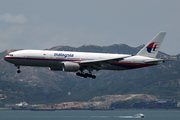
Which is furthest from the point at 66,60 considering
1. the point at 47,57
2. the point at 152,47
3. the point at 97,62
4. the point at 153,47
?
the point at 153,47

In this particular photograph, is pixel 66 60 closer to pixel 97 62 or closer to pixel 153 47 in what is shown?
pixel 97 62

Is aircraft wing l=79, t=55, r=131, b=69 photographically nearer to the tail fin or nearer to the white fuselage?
the white fuselage

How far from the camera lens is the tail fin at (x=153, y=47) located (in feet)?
269

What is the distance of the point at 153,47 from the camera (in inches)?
3265

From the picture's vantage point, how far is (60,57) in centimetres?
6900

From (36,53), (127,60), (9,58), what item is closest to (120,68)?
(127,60)

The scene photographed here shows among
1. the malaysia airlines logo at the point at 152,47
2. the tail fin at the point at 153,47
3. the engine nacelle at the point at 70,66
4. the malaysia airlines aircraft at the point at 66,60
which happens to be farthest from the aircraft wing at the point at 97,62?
the malaysia airlines logo at the point at 152,47

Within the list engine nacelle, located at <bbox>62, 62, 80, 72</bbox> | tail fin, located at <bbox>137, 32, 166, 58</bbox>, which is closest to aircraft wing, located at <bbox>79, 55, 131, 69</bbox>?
engine nacelle, located at <bbox>62, 62, 80, 72</bbox>

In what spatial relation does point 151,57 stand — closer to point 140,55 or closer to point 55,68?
point 140,55

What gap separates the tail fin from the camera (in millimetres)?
82125

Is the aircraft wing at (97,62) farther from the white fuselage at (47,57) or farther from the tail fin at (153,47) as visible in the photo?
the tail fin at (153,47)

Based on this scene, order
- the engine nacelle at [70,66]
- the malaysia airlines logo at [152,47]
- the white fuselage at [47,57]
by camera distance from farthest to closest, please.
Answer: the malaysia airlines logo at [152,47] < the engine nacelle at [70,66] < the white fuselage at [47,57]

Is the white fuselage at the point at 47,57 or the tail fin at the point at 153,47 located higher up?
the tail fin at the point at 153,47

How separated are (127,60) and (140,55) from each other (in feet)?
21.2
